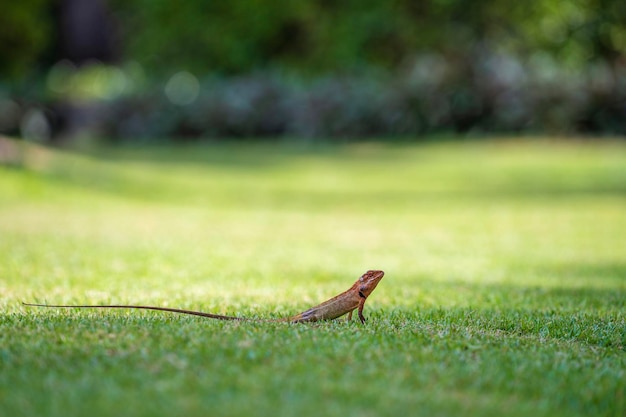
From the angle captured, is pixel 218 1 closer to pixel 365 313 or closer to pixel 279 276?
pixel 279 276

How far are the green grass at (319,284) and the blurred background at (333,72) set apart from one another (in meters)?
2.88

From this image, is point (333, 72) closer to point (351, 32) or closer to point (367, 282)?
point (351, 32)

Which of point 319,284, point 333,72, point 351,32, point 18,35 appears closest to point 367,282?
point 319,284

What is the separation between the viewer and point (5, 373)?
13.4 feet

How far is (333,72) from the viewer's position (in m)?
25.4

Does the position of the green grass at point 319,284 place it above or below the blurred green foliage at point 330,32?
below

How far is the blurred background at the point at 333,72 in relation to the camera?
73.0 ft

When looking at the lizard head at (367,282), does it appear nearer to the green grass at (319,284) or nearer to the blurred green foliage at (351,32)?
the green grass at (319,284)

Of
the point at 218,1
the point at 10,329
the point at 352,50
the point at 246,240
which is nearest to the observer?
the point at 10,329

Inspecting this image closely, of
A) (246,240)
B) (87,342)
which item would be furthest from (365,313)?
(246,240)

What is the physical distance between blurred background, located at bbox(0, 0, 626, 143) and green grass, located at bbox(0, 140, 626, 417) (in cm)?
288

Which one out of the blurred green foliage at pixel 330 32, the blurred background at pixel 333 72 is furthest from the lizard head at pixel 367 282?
the blurred green foliage at pixel 330 32

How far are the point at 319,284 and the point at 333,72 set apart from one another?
18075mm

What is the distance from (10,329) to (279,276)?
3.60 metres
